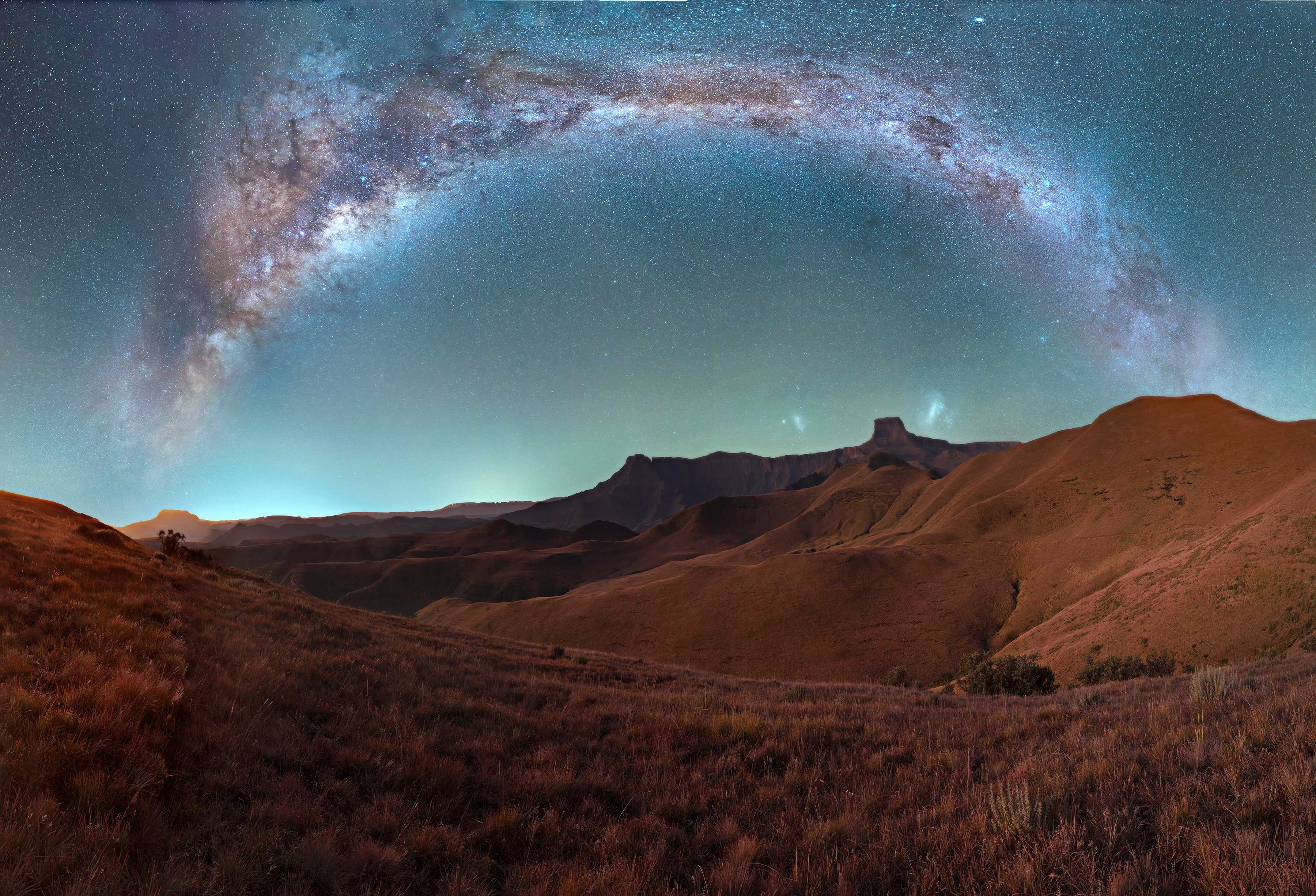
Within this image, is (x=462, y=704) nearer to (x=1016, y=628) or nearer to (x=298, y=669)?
(x=298, y=669)

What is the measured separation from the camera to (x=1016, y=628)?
51344 mm

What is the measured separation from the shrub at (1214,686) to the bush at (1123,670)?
52.2ft

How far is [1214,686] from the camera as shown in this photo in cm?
780

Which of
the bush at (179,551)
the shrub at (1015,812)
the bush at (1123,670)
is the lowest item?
the bush at (1123,670)

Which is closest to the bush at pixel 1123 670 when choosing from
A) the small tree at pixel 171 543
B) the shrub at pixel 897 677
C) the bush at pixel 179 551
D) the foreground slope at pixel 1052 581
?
the foreground slope at pixel 1052 581

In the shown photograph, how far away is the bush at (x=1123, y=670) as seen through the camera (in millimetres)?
21969

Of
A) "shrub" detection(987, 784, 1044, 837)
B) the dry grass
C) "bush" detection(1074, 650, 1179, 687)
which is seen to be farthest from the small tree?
"bush" detection(1074, 650, 1179, 687)

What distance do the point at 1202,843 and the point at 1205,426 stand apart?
112 m

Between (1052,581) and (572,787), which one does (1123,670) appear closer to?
(572,787)

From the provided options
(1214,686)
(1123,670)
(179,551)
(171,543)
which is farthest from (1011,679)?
(171,543)

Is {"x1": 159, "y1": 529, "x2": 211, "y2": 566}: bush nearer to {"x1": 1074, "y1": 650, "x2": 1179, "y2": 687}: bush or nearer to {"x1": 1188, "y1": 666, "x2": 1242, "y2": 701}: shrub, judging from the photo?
{"x1": 1188, "y1": 666, "x2": 1242, "y2": 701}: shrub

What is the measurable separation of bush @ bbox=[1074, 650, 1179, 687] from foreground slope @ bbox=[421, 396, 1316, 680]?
7.21 metres

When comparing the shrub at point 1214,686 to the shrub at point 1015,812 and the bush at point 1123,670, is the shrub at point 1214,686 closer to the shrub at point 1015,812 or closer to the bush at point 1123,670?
the shrub at point 1015,812

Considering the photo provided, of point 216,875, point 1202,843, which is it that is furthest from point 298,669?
point 1202,843
